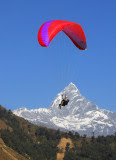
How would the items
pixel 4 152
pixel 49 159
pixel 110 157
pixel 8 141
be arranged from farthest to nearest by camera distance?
1. pixel 110 157
2. pixel 49 159
3. pixel 8 141
4. pixel 4 152

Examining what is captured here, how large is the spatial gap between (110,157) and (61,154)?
921 inches

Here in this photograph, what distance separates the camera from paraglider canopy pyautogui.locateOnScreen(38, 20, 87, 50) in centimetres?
5358

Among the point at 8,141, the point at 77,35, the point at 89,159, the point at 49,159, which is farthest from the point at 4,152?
the point at 77,35

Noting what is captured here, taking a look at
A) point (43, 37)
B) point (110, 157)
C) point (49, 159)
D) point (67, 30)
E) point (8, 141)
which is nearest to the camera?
point (43, 37)

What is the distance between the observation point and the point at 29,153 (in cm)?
16650

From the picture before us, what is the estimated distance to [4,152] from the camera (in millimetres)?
130875

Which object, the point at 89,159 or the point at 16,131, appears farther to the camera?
the point at 16,131

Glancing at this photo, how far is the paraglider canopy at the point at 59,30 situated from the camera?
53578mm

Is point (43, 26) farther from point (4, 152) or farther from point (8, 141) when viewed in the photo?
point (8, 141)

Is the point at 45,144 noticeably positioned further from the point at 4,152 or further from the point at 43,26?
the point at 43,26

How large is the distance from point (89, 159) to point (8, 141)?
40.8m

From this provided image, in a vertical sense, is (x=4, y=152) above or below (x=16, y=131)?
below

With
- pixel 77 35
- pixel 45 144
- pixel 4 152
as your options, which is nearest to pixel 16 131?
pixel 45 144

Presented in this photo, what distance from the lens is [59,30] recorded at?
182 feet
